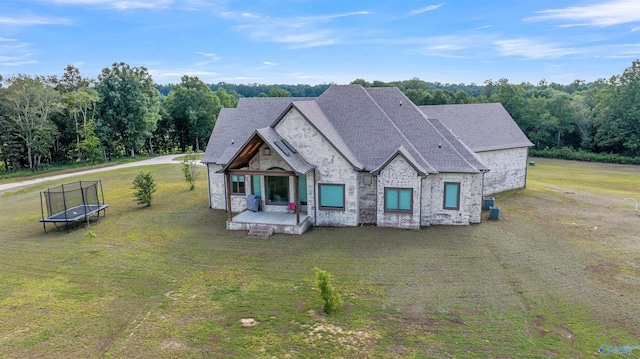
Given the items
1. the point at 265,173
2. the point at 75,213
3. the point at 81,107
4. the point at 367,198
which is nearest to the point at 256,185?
the point at 265,173

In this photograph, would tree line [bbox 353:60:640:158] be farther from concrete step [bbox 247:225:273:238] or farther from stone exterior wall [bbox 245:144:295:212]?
concrete step [bbox 247:225:273:238]

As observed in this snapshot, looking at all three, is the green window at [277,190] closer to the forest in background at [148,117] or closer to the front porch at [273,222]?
the front porch at [273,222]

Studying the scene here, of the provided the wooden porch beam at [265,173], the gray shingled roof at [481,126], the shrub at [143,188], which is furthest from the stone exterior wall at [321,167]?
the gray shingled roof at [481,126]

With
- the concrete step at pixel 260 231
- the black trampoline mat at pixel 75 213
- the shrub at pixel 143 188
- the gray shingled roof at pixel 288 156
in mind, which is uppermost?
the gray shingled roof at pixel 288 156

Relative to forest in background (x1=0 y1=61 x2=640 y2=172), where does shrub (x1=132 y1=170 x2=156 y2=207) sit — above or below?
below

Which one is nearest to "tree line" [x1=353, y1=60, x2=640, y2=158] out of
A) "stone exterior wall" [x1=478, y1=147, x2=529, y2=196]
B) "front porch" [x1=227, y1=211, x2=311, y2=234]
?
"stone exterior wall" [x1=478, y1=147, x2=529, y2=196]

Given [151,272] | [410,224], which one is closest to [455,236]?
[410,224]
